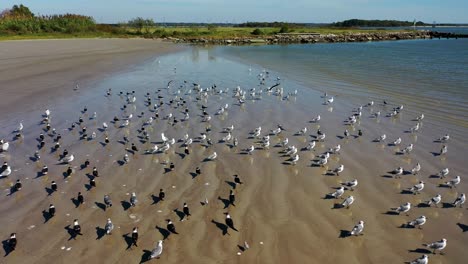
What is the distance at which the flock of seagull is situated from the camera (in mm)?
13002

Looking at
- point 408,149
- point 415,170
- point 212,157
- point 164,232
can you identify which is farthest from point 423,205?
point 164,232

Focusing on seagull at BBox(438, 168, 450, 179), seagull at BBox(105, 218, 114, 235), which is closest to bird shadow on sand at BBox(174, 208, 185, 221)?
seagull at BBox(105, 218, 114, 235)

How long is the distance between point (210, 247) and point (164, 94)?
837 inches

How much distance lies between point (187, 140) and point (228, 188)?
5.12 meters

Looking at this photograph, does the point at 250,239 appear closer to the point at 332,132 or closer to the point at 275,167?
the point at 275,167

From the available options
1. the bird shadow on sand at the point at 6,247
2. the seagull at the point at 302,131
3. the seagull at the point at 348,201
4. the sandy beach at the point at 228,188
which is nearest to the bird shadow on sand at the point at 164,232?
the sandy beach at the point at 228,188

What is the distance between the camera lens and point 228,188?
15.0 meters

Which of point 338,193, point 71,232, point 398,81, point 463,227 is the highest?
point 398,81

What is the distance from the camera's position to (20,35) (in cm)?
8406

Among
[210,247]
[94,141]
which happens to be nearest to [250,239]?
[210,247]

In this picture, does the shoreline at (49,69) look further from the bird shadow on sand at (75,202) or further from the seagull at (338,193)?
the seagull at (338,193)

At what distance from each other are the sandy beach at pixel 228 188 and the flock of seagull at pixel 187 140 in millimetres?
187

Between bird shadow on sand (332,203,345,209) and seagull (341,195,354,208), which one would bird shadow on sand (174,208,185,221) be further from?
seagull (341,195,354,208)

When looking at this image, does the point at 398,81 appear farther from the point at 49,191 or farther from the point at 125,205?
the point at 49,191
